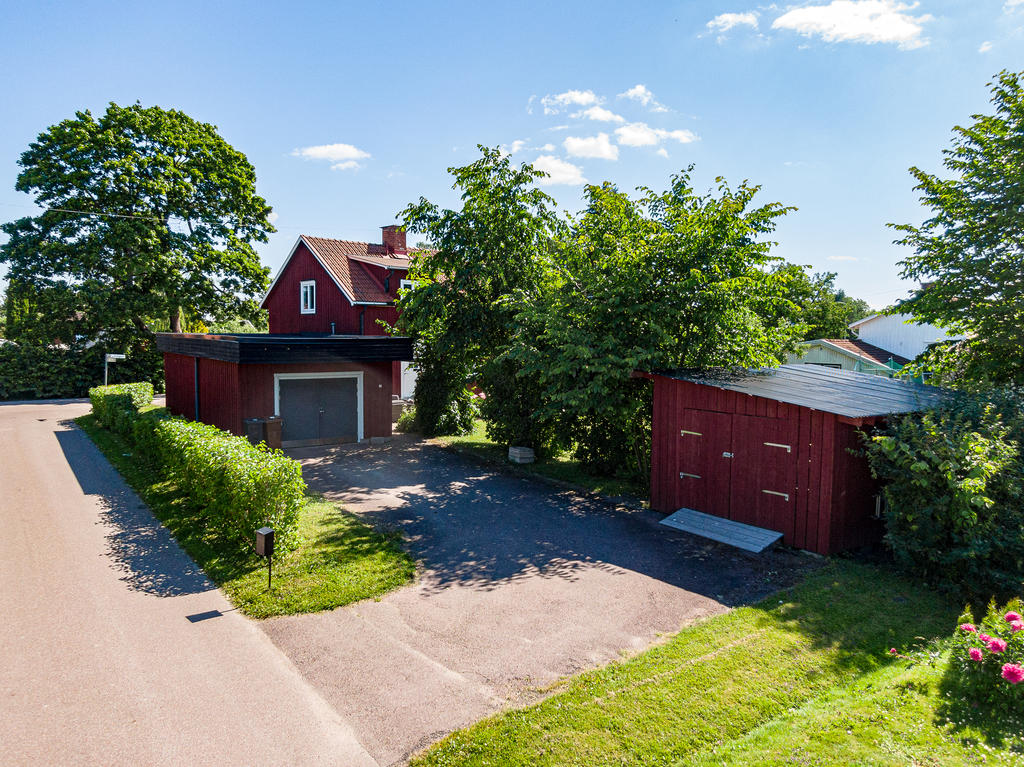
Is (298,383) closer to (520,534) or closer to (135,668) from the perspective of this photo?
(520,534)

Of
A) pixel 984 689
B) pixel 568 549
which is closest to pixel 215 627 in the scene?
pixel 568 549

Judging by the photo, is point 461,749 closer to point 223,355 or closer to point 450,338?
point 450,338

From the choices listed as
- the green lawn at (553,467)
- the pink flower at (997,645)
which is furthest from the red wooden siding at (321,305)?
the pink flower at (997,645)

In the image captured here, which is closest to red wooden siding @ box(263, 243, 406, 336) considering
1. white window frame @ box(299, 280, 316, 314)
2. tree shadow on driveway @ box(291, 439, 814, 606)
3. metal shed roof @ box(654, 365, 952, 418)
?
white window frame @ box(299, 280, 316, 314)

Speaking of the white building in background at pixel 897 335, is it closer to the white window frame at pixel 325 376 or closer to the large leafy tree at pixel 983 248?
the large leafy tree at pixel 983 248

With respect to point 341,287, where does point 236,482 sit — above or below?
below

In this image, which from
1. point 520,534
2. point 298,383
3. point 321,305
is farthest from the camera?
point 321,305

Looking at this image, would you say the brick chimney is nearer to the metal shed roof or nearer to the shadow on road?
the shadow on road

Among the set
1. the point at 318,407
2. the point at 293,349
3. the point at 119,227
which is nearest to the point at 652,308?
the point at 293,349
